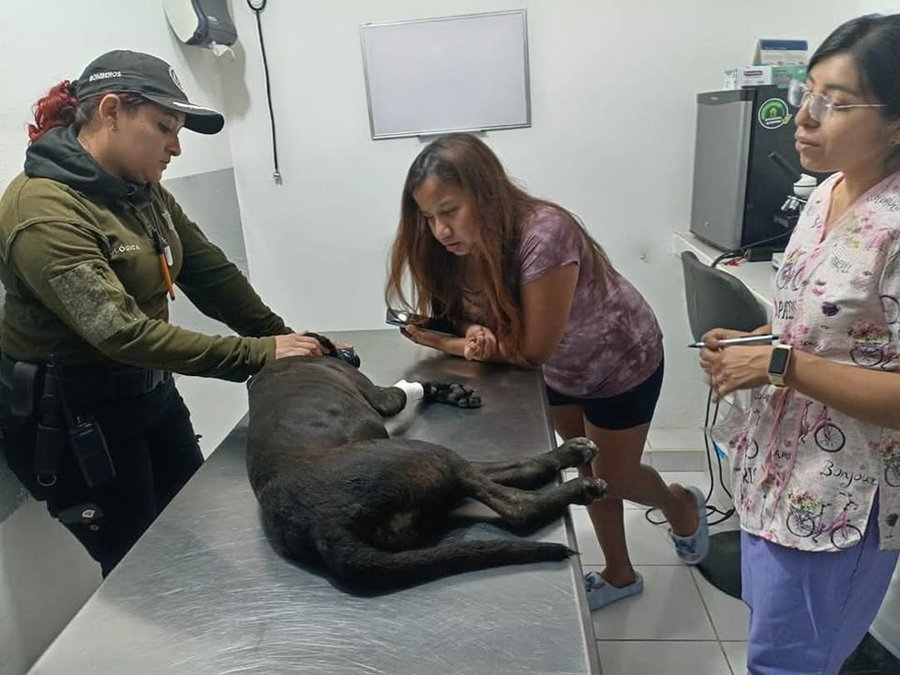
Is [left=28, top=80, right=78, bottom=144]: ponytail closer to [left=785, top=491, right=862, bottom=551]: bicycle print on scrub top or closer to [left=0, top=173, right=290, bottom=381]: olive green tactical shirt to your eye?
[left=0, top=173, right=290, bottom=381]: olive green tactical shirt

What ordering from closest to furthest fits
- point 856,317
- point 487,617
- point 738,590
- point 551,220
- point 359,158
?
point 487,617, point 856,317, point 551,220, point 738,590, point 359,158

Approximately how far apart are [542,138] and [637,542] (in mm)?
1530

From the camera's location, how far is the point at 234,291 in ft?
5.80

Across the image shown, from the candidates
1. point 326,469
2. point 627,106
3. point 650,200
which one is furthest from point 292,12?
point 326,469

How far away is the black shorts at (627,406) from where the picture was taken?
1701mm

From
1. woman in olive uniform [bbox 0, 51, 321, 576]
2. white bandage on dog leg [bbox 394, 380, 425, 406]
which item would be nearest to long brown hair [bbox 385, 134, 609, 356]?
white bandage on dog leg [bbox 394, 380, 425, 406]

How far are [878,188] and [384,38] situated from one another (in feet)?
6.43

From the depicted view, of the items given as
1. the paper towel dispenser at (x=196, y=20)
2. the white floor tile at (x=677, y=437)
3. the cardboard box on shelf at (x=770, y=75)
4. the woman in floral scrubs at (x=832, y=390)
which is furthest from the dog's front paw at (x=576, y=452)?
the paper towel dispenser at (x=196, y=20)

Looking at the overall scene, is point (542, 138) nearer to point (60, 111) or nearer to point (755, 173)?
point (755, 173)

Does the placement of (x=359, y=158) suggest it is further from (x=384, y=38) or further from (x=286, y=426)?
(x=286, y=426)

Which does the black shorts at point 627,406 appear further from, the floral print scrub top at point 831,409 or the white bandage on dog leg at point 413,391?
the floral print scrub top at point 831,409

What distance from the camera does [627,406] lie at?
1.71m

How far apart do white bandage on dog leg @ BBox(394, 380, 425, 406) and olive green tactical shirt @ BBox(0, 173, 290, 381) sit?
31 cm

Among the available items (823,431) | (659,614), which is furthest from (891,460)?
(659,614)
